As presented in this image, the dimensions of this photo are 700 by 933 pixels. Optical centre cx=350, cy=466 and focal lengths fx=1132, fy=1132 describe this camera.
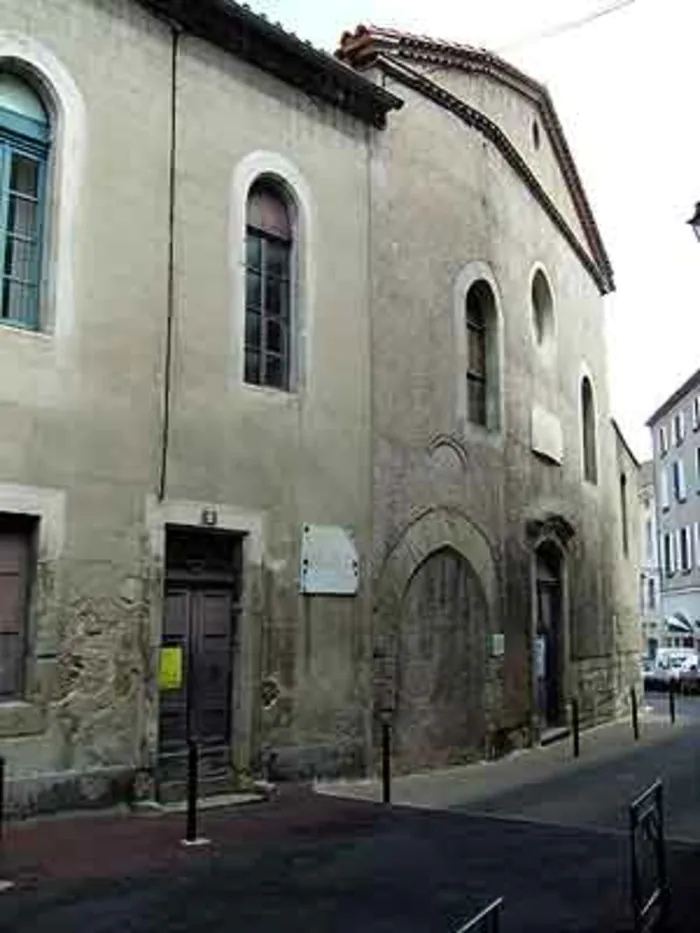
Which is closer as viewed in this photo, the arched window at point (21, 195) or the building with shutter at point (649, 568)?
the arched window at point (21, 195)

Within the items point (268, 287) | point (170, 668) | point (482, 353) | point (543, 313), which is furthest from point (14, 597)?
point (543, 313)

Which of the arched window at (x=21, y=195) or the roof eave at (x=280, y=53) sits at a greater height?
the roof eave at (x=280, y=53)

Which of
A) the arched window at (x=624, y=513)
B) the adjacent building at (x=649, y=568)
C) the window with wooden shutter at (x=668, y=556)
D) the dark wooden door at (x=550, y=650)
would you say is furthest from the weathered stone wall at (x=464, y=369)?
the adjacent building at (x=649, y=568)

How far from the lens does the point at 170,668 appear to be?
11555 mm

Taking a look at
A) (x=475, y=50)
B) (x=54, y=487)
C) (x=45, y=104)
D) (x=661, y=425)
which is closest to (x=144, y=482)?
(x=54, y=487)

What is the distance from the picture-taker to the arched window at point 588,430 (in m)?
23.2

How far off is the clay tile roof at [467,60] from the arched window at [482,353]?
337cm

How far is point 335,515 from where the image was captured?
44.4 ft

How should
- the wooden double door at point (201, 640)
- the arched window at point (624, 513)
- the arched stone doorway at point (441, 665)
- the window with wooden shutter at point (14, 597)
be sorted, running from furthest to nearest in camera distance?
the arched window at point (624, 513) → the arched stone doorway at point (441, 665) → the wooden double door at point (201, 640) → the window with wooden shutter at point (14, 597)

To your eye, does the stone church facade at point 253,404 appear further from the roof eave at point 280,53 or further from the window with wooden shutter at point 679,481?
the window with wooden shutter at point 679,481

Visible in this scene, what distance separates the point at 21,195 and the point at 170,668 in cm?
489

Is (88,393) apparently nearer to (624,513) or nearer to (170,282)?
(170,282)

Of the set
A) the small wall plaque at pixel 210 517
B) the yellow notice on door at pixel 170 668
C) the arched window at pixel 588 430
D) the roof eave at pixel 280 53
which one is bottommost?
the yellow notice on door at pixel 170 668

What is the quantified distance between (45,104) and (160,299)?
217 centimetres
